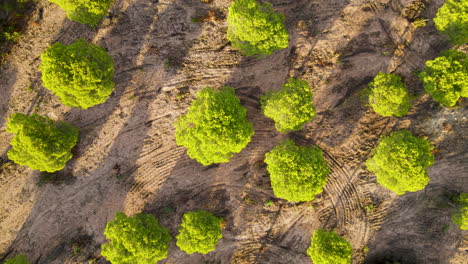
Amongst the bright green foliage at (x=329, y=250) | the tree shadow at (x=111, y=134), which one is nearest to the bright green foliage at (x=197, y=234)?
the tree shadow at (x=111, y=134)

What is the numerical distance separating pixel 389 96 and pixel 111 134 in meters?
20.9

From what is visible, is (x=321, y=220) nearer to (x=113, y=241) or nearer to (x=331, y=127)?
(x=331, y=127)

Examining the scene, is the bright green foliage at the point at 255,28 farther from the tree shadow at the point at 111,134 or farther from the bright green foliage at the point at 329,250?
the bright green foliage at the point at 329,250

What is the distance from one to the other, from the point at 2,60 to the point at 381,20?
97.9ft

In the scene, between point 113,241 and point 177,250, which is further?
point 177,250

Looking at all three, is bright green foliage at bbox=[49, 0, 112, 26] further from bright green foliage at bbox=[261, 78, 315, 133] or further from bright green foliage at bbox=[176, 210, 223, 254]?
bright green foliage at bbox=[176, 210, 223, 254]

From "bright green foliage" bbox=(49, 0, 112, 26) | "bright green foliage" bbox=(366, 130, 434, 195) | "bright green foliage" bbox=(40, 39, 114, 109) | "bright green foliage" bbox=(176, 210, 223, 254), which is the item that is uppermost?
"bright green foliage" bbox=(49, 0, 112, 26)

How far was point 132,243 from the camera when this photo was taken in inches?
749

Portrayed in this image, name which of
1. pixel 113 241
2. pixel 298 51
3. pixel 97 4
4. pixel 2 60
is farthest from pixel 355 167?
pixel 2 60

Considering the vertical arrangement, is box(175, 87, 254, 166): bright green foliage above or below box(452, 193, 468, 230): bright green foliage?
above

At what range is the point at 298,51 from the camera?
2280 centimetres

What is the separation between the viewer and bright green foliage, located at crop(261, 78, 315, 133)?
64.3ft

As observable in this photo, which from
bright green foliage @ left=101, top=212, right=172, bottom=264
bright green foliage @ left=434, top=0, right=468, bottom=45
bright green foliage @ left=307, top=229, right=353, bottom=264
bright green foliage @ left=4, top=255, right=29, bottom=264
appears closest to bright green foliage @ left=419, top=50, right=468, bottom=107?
bright green foliage @ left=434, top=0, right=468, bottom=45

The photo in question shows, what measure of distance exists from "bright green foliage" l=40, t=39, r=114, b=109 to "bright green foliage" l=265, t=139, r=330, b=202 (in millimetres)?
12800
